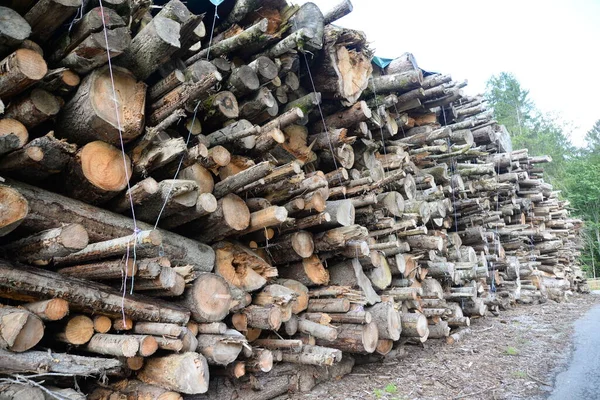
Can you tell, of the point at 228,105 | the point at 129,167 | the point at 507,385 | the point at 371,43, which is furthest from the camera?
the point at 371,43

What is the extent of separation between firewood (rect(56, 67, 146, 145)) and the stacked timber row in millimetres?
12

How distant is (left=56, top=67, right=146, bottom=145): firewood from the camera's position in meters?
2.61

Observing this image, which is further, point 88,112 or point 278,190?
point 278,190

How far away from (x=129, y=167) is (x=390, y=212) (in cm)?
353

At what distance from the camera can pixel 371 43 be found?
16.8 feet

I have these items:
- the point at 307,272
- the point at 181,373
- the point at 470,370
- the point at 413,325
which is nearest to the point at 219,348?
the point at 181,373

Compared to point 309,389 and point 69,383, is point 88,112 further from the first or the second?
point 309,389

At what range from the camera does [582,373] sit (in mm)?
4797

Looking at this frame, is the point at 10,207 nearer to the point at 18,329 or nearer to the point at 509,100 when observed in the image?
the point at 18,329

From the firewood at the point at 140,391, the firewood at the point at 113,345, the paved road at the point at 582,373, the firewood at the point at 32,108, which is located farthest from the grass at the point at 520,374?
the firewood at the point at 32,108

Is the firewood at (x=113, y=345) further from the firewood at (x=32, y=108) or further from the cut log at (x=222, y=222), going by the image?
the firewood at (x=32, y=108)

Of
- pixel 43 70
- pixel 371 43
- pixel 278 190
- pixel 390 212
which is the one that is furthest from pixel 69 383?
pixel 371 43

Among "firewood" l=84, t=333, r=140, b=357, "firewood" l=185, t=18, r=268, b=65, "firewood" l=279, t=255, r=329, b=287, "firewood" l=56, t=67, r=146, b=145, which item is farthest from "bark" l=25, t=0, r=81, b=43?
"firewood" l=279, t=255, r=329, b=287

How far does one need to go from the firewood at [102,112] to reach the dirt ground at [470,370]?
9.56 feet
